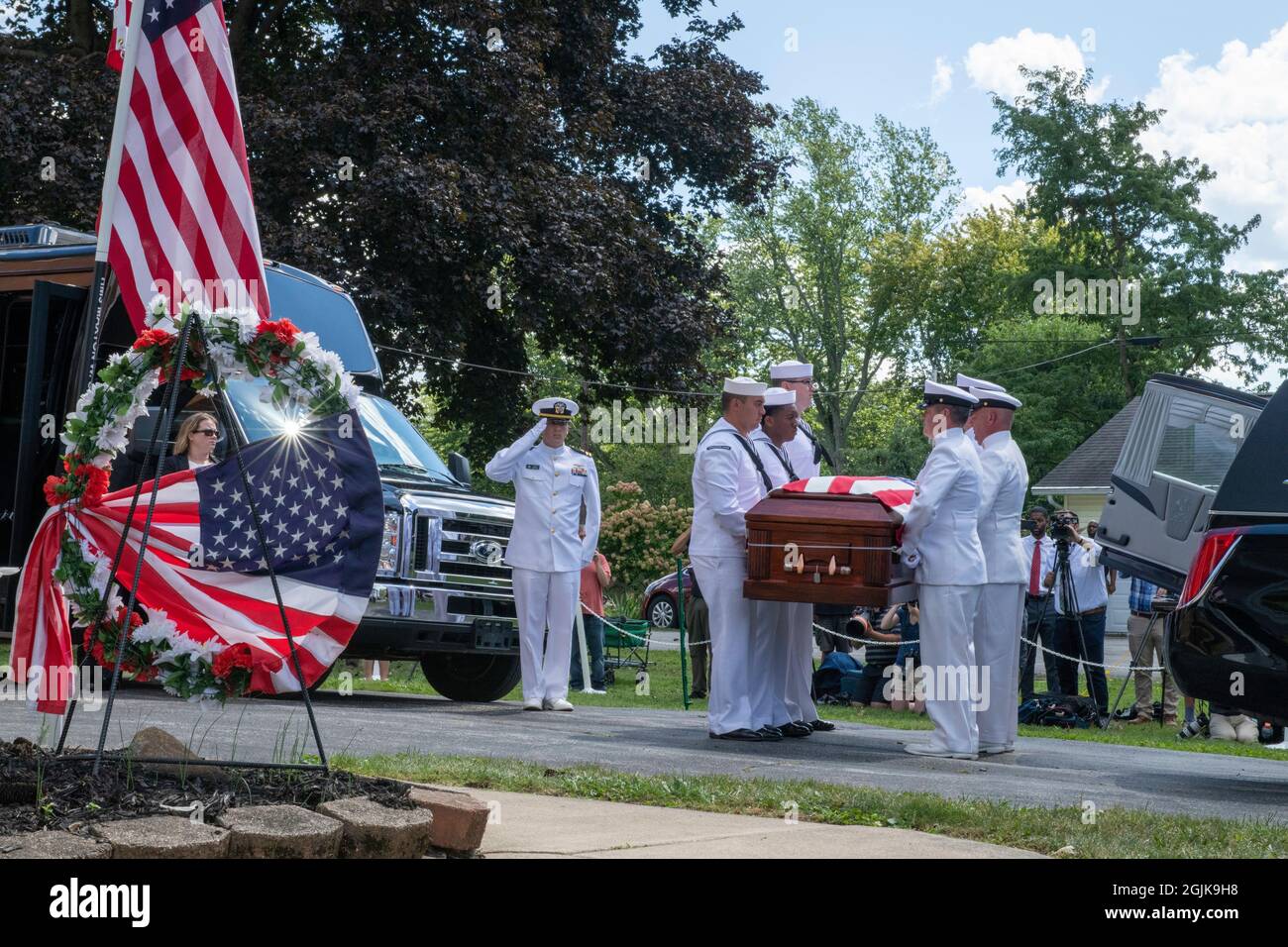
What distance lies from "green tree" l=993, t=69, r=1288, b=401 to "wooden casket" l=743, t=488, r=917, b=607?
43.4 meters

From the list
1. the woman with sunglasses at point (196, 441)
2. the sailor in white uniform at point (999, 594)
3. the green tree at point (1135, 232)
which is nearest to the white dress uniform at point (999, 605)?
the sailor in white uniform at point (999, 594)

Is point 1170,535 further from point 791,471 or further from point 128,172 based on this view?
point 128,172

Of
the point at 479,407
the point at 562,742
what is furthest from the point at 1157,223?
the point at 562,742

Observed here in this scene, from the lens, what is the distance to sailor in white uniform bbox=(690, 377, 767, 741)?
34.3 ft

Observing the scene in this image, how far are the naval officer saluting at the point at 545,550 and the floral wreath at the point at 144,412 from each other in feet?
19.9

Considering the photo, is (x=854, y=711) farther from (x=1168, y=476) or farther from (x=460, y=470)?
(x=1168, y=476)

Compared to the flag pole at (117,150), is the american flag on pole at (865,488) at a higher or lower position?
lower

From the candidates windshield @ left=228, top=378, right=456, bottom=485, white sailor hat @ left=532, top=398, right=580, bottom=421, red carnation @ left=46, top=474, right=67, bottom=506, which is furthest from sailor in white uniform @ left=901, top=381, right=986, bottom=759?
red carnation @ left=46, top=474, right=67, bottom=506

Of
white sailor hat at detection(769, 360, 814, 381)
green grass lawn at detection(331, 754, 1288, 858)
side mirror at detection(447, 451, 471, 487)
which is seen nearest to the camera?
green grass lawn at detection(331, 754, 1288, 858)

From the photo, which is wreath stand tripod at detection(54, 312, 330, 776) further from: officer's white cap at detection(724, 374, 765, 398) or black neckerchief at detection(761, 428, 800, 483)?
black neckerchief at detection(761, 428, 800, 483)

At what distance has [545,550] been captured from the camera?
12.7 metres

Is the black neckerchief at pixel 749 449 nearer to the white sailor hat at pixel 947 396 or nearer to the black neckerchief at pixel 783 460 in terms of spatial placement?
the black neckerchief at pixel 783 460

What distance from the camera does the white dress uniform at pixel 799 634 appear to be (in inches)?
444

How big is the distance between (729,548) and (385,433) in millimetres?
4230
